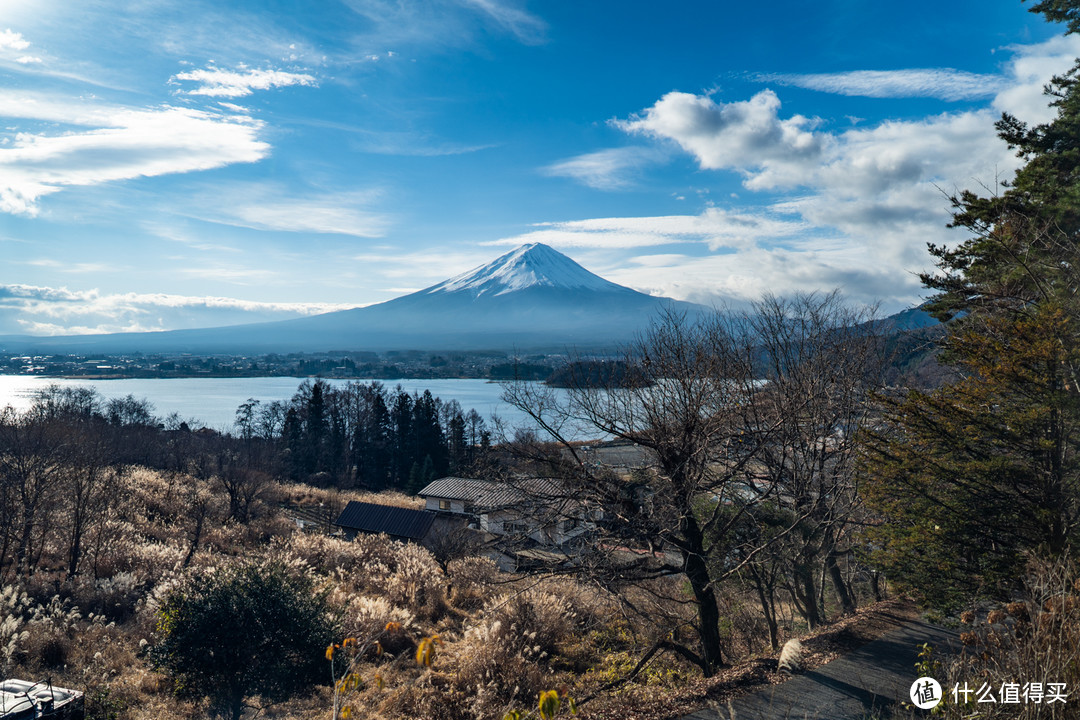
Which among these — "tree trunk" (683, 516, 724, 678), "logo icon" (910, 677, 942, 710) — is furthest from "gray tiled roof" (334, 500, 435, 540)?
"logo icon" (910, 677, 942, 710)

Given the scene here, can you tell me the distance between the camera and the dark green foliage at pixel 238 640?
7832 millimetres

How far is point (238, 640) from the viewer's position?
791cm

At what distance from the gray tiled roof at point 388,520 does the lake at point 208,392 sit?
22.6 m

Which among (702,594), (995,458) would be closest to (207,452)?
(702,594)

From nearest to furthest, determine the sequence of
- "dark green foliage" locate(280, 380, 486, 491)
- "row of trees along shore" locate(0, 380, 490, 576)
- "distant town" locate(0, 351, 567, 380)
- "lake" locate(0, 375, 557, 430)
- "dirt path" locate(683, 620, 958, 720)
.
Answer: "dirt path" locate(683, 620, 958, 720), "row of trees along shore" locate(0, 380, 490, 576), "dark green foliage" locate(280, 380, 486, 491), "lake" locate(0, 375, 557, 430), "distant town" locate(0, 351, 567, 380)

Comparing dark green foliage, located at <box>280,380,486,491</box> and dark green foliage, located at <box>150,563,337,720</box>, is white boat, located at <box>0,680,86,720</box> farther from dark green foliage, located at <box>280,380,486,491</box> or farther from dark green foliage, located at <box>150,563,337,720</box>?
dark green foliage, located at <box>280,380,486,491</box>

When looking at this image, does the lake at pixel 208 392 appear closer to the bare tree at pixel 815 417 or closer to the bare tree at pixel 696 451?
the bare tree at pixel 815 417

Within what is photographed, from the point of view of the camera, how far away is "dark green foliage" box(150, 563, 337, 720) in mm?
7832

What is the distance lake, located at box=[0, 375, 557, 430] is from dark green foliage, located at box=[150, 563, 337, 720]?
43.9 m

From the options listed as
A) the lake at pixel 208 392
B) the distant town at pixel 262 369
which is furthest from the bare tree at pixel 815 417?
the distant town at pixel 262 369

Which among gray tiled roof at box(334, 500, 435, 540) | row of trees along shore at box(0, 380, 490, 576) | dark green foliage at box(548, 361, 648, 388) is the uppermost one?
dark green foliage at box(548, 361, 648, 388)

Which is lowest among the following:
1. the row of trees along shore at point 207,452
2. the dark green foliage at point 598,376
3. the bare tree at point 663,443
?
the row of trees along shore at point 207,452

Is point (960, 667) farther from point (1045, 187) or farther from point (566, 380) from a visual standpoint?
point (1045, 187)

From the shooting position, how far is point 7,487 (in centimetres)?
1606
